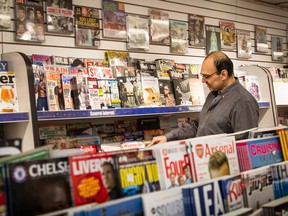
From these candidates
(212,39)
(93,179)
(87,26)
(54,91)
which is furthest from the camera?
(212,39)

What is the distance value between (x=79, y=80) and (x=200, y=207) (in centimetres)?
213

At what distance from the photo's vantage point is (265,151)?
188 centimetres

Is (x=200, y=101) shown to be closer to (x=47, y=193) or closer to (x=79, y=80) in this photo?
(x=79, y=80)

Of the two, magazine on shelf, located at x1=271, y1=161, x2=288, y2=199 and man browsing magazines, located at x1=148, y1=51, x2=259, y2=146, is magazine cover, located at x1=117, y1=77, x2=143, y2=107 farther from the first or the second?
magazine on shelf, located at x1=271, y1=161, x2=288, y2=199

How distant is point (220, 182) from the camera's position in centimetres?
155

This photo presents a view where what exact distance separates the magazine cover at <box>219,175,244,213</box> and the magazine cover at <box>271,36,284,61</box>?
533 centimetres

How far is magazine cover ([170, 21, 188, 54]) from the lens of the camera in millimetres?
4762

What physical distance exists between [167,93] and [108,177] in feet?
9.27

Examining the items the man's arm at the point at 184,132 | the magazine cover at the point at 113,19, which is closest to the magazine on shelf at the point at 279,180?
the man's arm at the point at 184,132

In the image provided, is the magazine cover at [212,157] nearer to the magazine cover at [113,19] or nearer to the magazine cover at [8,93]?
the magazine cover at [8,93]

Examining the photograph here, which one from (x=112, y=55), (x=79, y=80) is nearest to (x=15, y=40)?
(x=79, y=80)

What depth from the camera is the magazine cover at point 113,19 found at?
4055 mm

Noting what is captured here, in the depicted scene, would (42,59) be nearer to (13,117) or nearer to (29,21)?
(29,21)

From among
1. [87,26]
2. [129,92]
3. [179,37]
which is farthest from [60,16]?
[179,37]
